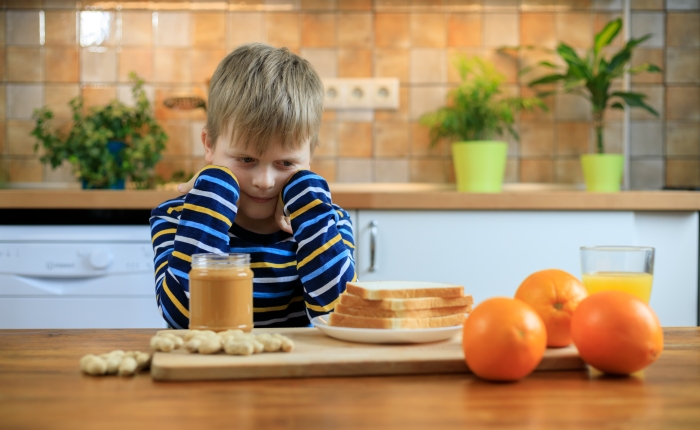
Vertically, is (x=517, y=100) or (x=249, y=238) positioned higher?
(x=517, y=100)

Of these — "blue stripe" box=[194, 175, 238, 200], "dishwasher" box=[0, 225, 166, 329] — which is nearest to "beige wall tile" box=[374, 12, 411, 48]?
"dishwasher" box=[0, 225, 166, 329]

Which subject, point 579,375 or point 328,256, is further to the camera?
point 328,256

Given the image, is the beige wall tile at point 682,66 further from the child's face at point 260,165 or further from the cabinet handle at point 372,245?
the child's face at point 260,165

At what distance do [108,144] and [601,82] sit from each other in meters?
1.71

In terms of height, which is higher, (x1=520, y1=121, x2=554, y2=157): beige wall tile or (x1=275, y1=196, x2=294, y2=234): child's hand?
(x1=520, y1=121, x2=554, y2=157): beige wall tile

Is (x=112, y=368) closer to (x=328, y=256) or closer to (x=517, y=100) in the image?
(x=328, y=256)

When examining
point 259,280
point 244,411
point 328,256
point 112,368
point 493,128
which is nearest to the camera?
point 244,411

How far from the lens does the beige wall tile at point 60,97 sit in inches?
102

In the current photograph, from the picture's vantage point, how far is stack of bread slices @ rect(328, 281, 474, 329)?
788mm

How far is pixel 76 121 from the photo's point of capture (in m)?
2.48

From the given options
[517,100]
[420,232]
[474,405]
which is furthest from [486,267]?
[474,405]

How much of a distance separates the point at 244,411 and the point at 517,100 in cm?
214

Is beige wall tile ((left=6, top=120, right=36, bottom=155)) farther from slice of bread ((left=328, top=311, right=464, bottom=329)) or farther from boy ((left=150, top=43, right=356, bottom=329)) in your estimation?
slice of bread ((left=328, top=311, right=464, bottom=329))

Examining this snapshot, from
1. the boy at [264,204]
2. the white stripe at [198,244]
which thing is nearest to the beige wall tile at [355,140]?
the boy at [264,204]
